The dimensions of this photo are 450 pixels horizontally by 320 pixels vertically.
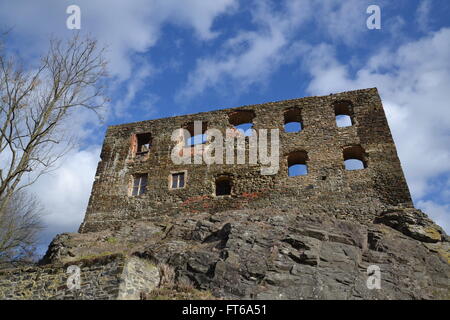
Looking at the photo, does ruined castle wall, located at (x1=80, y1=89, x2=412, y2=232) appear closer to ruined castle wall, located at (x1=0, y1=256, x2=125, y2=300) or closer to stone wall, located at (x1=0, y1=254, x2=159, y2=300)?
stone wall, located at (x1=0, y1=254, x2=159, y2=300)

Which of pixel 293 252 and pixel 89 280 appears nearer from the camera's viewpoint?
pixel 89 280

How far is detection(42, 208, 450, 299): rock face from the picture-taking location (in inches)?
390

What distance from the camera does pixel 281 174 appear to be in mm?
16578

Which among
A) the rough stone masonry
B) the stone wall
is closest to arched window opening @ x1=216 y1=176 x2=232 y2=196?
the rough stone masonry

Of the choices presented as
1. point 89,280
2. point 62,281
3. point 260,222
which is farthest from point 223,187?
point 62,281

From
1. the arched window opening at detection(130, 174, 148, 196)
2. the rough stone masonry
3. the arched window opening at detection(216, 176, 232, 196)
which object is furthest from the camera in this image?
the arched window opening at detection(130, 174, 148, 196)

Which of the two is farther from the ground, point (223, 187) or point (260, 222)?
point (223, 187)

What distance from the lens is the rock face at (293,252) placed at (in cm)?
991

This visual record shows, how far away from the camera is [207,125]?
19188 mm

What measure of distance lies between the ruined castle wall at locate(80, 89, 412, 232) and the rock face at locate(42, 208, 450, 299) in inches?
41.2

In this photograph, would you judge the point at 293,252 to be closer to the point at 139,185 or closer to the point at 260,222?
the point at 260,222

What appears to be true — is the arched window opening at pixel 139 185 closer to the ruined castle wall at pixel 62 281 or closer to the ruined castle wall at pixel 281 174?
the ruined castle wall at pixel 281 174

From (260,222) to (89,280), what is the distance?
22.6 feet
